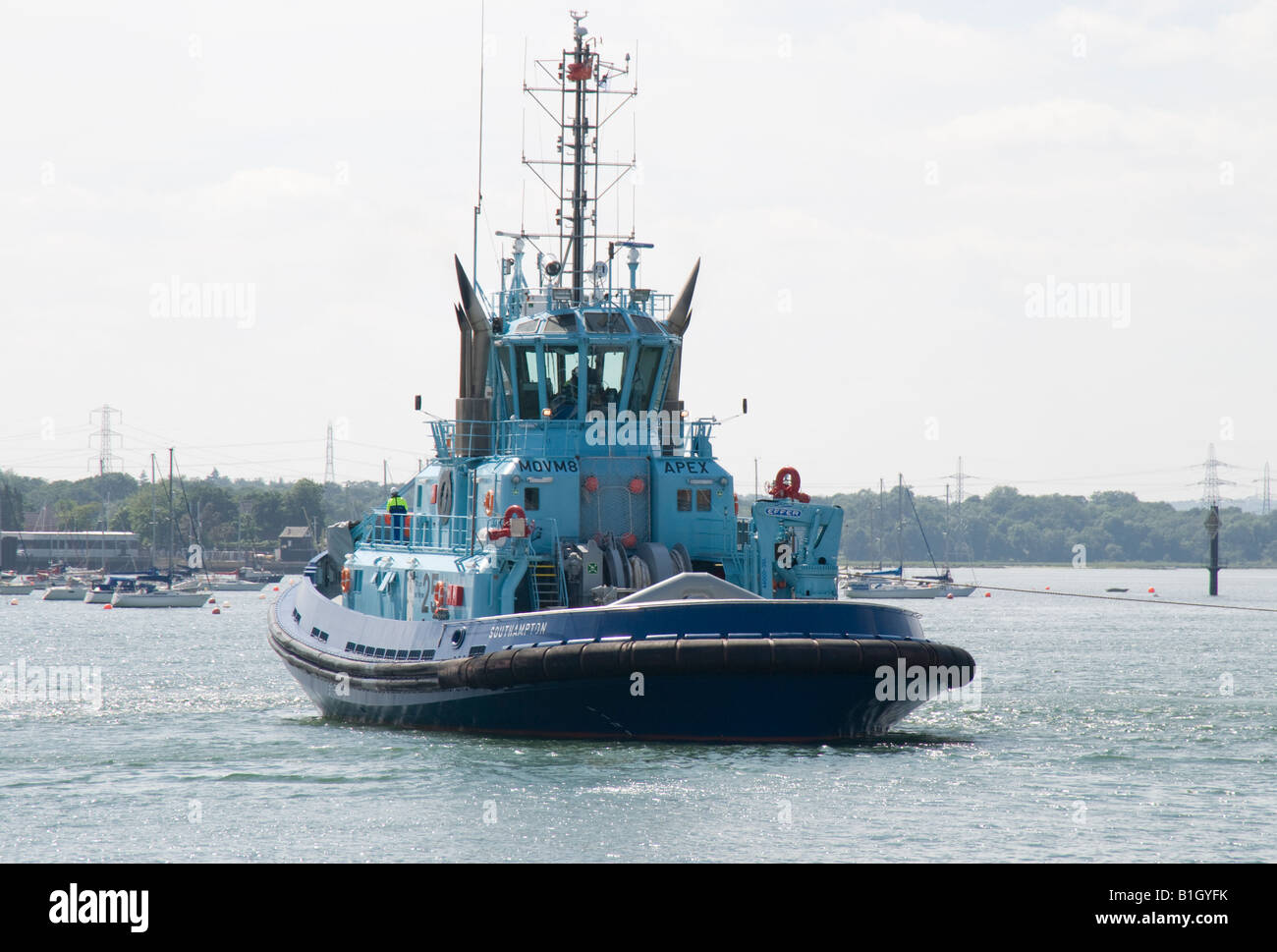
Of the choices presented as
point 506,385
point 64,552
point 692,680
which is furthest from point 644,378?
point 64,552

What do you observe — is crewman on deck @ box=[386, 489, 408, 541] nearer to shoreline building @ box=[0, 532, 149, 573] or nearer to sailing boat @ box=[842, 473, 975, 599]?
sailing boat @ box=[842, 473, 975, 599]

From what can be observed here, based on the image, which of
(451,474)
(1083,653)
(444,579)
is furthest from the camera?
(1083,653)

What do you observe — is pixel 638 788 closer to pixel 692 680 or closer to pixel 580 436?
pixel 692 680

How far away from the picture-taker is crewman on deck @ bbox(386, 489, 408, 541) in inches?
1083

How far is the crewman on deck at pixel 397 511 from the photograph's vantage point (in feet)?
90.3

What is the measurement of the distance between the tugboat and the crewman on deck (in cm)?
8

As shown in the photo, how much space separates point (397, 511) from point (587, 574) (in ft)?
18.1

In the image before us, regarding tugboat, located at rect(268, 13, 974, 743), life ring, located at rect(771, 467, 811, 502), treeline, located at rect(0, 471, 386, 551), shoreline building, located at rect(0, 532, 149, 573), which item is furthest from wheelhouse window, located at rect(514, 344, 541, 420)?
treeline, located at rect(0, 471, 386, 551)

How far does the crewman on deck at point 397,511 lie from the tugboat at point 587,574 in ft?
0.25

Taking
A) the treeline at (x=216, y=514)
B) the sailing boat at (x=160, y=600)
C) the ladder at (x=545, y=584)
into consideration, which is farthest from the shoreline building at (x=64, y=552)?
the ladder at (x=545, y=584)

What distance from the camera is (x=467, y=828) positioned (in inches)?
671

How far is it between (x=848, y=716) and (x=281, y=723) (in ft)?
35.6

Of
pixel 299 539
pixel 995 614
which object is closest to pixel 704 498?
pixel 995 614
